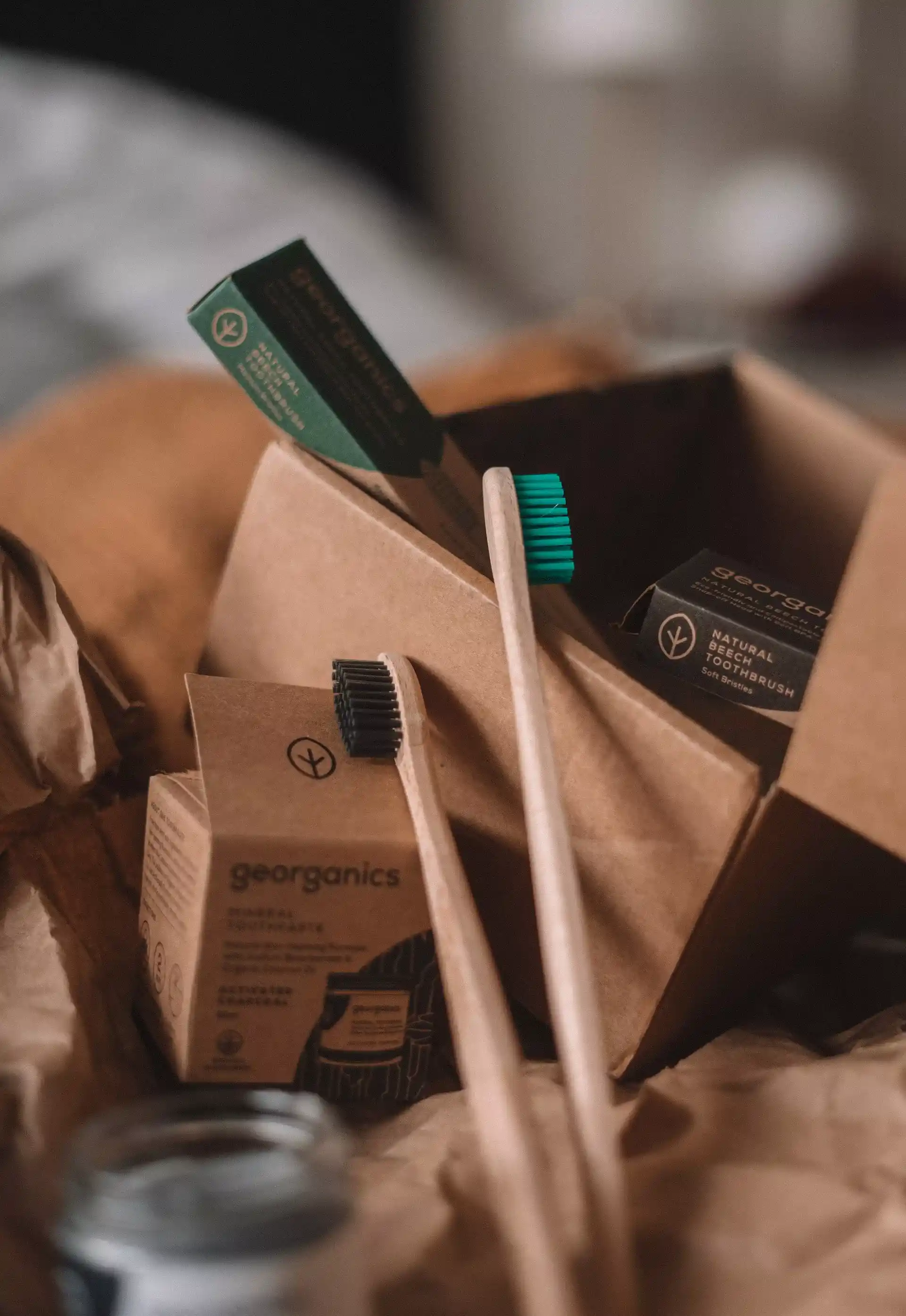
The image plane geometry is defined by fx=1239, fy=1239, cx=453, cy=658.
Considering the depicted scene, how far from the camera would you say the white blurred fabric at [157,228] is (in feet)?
5.49

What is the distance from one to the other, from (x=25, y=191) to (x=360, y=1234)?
185 cm

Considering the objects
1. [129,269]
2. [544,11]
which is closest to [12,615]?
[129,269]

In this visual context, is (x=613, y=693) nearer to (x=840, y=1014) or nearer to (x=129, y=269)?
(x=840, y=1014)

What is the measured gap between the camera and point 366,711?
574 millimetres

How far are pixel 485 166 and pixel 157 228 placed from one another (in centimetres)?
172

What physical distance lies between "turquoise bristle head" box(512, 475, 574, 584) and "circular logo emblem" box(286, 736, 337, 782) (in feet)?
0.43

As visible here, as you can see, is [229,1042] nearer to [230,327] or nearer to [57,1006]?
[57,1006]

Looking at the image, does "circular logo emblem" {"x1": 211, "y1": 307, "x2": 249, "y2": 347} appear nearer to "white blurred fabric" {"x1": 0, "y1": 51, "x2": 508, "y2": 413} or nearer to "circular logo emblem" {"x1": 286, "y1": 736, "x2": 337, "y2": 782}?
"circular logo emblem" {"x1": 286, "y1": 736, "x2": 337, "y2": 782}

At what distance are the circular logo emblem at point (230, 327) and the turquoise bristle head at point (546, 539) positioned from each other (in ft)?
0.56

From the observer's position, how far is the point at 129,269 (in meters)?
1.80

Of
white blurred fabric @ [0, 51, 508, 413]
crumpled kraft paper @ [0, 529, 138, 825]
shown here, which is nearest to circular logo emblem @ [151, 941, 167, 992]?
crumpled kraft paper @ [0, 529, 138, 825]

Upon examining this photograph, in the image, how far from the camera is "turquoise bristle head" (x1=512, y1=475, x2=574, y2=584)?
2.00ft

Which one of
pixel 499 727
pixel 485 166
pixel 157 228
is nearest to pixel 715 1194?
pixel 499 727

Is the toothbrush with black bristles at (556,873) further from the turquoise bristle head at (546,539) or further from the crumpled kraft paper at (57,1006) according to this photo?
the crumpled kraft paper at (57,1006)
